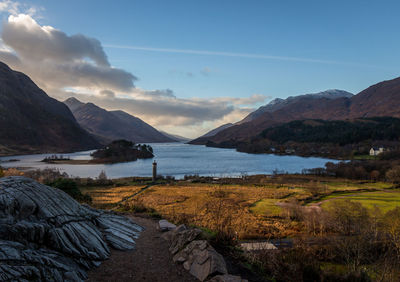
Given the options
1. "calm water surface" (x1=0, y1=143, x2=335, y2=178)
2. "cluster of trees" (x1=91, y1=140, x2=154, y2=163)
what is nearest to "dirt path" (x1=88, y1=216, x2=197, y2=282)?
"calm water surface" (x1=0, y1=143, x2=335, y2=178)

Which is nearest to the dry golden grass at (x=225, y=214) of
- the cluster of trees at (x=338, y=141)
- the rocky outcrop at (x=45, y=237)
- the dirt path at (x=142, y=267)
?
the dirt path at (x=142, y=267)

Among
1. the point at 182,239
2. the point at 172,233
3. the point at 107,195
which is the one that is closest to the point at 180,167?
the point at 107,195

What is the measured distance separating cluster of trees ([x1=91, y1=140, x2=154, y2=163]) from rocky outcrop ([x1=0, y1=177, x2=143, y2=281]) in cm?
10980

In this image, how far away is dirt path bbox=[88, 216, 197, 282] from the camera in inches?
273

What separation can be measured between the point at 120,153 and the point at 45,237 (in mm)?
121254

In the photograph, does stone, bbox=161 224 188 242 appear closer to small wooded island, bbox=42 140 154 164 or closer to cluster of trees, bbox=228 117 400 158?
small wooded island, bbox=42 140 154 164

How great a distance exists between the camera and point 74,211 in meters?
9.06

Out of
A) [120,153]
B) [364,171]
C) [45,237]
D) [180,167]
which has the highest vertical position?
[120,153]

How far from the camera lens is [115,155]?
121 metres

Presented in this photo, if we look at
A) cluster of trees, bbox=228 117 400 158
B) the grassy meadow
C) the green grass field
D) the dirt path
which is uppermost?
cluster of trees, bbox=228 117 400 158

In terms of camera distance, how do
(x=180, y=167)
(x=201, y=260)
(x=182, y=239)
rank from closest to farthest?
(x=201, y=260) < (x=182, y=239) < (x=180, y=167)

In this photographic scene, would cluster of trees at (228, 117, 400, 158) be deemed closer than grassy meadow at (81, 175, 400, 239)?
No

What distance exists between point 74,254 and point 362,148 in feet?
471

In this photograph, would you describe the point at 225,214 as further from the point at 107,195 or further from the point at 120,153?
the point at 120,153
